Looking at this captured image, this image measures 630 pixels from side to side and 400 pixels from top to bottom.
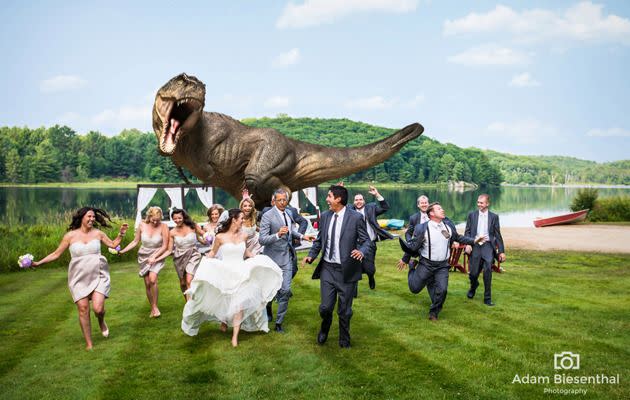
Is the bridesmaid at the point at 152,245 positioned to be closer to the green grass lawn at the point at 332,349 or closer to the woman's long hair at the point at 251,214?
the green grass lawn at the point at 332,349

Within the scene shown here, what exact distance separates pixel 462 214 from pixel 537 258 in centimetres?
3272

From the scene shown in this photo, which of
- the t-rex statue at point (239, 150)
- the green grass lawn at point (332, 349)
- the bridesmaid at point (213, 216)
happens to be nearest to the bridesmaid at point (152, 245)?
the green grass lawn at point (332, 349)

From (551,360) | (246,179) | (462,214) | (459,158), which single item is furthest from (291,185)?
(459,158)

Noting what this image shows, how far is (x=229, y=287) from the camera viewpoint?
6.35m

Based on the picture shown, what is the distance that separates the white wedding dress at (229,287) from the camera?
632cm

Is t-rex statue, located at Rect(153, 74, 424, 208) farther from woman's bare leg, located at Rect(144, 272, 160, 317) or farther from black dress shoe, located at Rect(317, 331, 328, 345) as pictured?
black dress shoe, located at Rect(317, 331, 328, 345)

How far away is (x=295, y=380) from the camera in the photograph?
17.2 ft

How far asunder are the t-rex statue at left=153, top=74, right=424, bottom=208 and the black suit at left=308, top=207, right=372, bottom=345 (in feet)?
5.30

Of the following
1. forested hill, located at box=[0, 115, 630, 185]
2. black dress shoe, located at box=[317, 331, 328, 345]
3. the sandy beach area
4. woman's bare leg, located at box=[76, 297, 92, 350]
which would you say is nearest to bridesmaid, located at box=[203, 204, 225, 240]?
woman's bare leg, located at box=[76, 297, 92, 350]

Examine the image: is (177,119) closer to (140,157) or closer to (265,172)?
(265,172)

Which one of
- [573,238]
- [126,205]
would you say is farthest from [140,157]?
[573,238]

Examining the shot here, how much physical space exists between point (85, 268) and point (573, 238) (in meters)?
16.2

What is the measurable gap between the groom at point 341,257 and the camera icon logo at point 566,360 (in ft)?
7.37

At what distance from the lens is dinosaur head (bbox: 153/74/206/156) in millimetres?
6539
